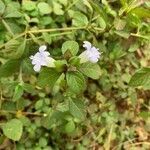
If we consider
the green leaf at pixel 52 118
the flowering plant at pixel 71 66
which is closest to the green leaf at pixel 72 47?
the flowering plant at pixel 71 66

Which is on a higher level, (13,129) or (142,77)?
(142,77)

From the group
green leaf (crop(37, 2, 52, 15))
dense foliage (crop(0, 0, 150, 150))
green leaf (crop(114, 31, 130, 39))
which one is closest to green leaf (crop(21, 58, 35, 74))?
dense foliage (crop(0, 0, 150, 150))

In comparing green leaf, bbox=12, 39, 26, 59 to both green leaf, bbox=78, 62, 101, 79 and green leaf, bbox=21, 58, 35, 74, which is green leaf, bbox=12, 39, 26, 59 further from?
green leaf, bbox=78, 62, 101, 79

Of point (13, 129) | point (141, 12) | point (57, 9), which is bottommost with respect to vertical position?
point (13, 129)

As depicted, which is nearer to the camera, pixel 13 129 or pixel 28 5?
pixel 13 129

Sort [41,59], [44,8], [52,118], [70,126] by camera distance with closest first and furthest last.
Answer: [41,59]
[52,118]
[70,126]
[44,8]

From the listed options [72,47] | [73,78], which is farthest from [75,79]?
[72,47]

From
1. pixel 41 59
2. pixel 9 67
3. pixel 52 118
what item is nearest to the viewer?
pixel 41 59

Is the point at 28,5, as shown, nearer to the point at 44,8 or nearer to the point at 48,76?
the point at 44,8
